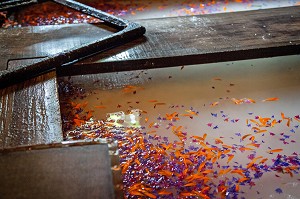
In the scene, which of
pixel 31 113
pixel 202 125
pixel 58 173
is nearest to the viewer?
pixel 58 173

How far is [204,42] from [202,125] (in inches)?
24.4

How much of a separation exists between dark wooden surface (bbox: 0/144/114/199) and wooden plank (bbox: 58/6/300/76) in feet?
3.31

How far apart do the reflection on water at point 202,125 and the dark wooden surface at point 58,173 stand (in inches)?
19.9

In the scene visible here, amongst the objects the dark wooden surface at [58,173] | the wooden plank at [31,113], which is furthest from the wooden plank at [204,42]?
the dark wooden surface at [58,173]

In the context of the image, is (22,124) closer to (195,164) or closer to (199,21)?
(195,164)

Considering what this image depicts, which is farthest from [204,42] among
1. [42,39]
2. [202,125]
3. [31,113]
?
[31,113]

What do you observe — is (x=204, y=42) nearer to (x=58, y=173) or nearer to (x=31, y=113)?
(x=31, y=113)

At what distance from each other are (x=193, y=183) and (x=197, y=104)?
743 millimetres

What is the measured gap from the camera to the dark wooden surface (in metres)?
1.34

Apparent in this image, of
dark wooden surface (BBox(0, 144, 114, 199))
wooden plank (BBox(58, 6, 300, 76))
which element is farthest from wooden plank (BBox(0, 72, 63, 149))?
dark wooden surface (BBox(0, 144, 114, 199))

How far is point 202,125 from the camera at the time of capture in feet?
7.95

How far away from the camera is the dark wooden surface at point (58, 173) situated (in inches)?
52.8

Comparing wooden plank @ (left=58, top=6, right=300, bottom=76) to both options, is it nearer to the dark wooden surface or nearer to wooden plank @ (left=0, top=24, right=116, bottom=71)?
wooden plank @ (left=0, top=24, right=116, bottom=71)

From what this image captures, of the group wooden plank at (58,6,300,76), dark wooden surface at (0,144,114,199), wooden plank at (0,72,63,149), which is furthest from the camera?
wooden plank at (58,6,300,76)
